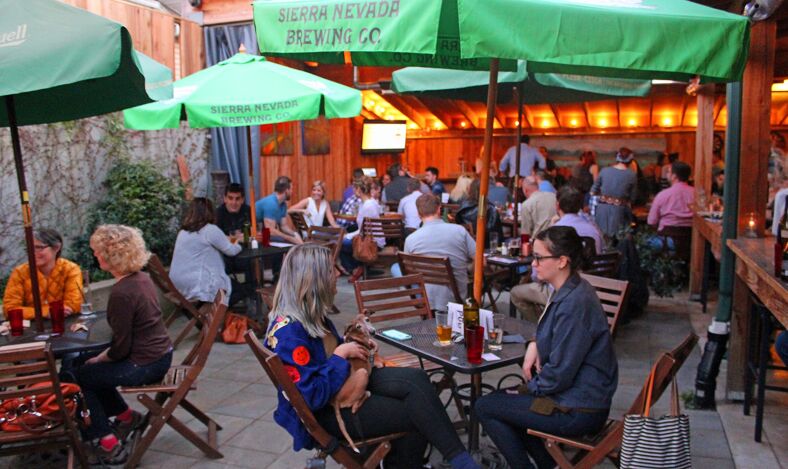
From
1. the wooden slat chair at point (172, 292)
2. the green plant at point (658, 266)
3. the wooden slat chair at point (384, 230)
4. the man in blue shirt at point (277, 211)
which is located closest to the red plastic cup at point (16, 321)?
the wooden slat chair at point (172, 292)

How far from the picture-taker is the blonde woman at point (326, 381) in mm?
2766

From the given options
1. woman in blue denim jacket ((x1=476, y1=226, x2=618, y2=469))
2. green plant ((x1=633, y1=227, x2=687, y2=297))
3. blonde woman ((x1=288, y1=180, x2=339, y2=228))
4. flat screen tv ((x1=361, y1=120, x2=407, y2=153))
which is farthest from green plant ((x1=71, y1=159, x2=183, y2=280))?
flat screen tv ((x1=361, y1=120, x2=407, y2=153))

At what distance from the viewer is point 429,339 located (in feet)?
11.4

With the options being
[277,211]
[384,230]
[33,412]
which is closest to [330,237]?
[384,230]

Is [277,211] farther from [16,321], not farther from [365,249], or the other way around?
[16,321]

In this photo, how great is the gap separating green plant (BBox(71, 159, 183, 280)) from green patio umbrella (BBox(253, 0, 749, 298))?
495cm

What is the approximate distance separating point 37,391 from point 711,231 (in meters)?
5.86

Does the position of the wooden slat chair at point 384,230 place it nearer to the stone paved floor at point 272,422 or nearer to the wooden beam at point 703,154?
the stone paved floor at point 272,422

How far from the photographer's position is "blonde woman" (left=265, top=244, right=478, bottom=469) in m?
2.77

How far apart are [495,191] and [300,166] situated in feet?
12.0

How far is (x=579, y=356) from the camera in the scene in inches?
112

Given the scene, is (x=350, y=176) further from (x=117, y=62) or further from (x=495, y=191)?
(x=117, y=62)

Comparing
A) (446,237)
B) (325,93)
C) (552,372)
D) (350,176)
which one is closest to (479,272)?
(552,372)

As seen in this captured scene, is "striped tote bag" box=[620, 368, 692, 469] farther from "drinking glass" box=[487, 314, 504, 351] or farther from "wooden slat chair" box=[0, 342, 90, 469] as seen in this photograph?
"wooden slat chair" box=[0, 342, 90, 469]
